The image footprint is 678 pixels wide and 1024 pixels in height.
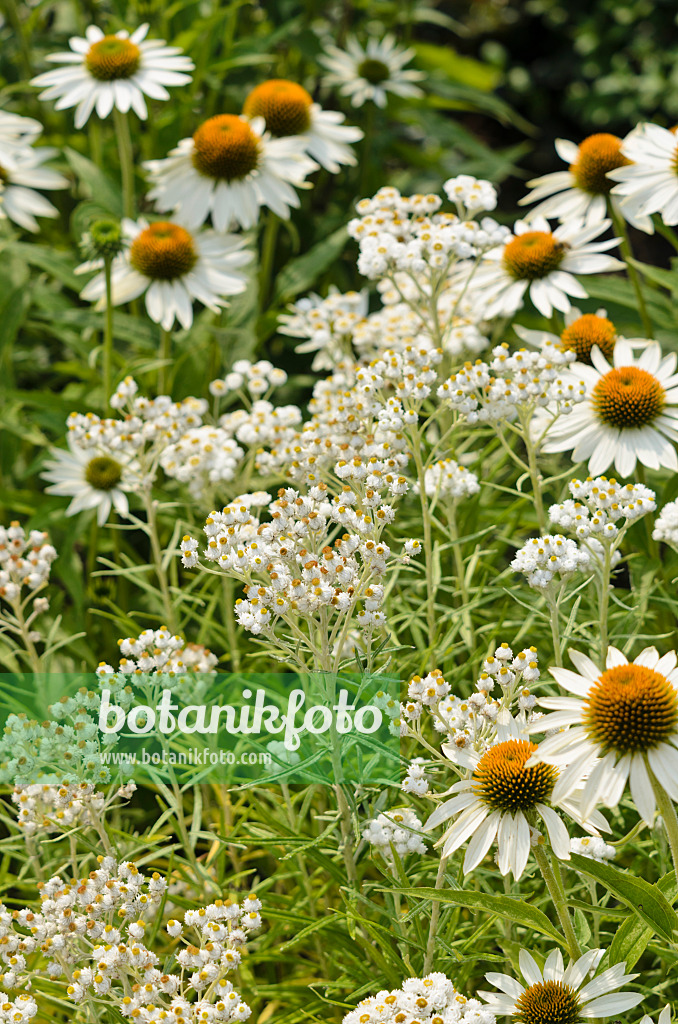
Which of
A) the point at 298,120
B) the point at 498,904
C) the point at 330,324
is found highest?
the point at 298,120

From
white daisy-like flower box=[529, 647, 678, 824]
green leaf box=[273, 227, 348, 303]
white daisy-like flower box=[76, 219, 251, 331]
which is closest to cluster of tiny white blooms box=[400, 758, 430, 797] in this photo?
white daisy-like flower box=[529, 647, 678, 824]

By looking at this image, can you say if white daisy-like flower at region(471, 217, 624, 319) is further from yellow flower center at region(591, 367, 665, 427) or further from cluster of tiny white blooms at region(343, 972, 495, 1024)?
cluster of tiny white blooms at region(343, 972, 495, 1024)

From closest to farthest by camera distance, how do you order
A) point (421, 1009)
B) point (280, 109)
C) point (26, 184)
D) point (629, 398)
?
point (421, 1009) < point (629, 398) < point (280, 109) < point (26, 184)

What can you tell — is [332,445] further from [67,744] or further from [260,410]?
[67,744]

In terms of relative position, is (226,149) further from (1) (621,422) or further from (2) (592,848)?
(2) (592,848)

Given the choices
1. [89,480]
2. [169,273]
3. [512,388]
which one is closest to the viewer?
[512,388]

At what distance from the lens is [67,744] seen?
162 cm

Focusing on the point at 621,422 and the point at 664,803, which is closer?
the point at 664,803

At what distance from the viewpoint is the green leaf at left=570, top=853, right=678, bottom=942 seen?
131cm

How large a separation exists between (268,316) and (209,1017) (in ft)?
6.62

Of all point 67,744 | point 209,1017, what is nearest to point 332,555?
point 67,744

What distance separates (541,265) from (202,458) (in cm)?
93

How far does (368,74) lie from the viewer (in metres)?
3.49

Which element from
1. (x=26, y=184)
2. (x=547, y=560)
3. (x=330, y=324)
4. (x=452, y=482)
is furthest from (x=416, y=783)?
(x=26, y=184)
